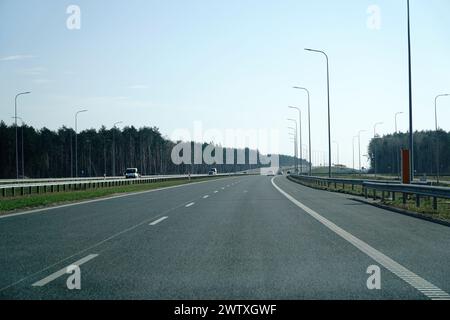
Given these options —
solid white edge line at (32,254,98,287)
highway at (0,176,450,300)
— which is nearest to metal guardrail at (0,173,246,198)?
highway at (0,176,450,300)

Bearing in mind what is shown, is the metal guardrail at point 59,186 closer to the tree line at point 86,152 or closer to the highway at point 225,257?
the highway at point 225,257

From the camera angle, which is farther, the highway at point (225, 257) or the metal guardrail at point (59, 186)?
the metal guardrail at point (59, 186)

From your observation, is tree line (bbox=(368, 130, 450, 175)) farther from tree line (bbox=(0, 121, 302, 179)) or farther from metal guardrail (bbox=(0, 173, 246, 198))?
metal guardrail (bbox=(0, 173, 246, 198))

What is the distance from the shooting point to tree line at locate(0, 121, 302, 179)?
106 m

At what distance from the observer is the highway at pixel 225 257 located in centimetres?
637

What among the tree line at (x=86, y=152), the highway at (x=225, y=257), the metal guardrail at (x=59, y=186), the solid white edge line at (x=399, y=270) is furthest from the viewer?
the tree line at (x=86, y=152)

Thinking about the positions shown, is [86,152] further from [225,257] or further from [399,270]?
[399,270]

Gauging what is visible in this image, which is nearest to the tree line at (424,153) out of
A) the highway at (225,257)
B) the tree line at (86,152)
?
the tree line at (86,152)

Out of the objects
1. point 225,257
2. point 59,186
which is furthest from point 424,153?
point 225,257

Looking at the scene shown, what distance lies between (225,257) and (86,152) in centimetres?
13140

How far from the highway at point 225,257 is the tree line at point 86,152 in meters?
94.7

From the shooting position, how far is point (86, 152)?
135250mm

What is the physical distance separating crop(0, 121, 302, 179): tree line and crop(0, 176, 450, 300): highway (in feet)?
311
